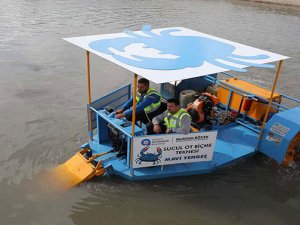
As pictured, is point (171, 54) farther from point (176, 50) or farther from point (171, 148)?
point (171, 148)

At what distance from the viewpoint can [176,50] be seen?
6.30 metres

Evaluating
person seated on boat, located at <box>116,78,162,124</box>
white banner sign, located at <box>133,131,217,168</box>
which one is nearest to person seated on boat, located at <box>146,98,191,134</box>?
white banner sign, located at <box>133,131,217,168</box>

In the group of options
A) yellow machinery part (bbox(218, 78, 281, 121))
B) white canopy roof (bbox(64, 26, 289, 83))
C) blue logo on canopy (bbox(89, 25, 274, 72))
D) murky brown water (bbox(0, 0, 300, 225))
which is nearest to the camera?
white canopy roof (bbox(64, 26, 289, 83))

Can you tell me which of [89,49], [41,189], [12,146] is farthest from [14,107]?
[89,49]

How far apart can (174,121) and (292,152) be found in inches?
125

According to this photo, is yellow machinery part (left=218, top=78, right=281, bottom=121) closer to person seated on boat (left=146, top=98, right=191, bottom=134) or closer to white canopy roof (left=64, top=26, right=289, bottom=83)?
white canopy roof (left=64, top=26, right=289, bottom=83)

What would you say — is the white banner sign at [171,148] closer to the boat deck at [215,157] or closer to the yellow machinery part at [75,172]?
the boat deck at [215,157]

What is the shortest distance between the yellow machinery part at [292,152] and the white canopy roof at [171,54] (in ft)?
6.45

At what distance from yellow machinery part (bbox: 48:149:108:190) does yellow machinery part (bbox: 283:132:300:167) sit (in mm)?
4257

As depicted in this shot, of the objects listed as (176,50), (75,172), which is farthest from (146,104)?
(75,172)

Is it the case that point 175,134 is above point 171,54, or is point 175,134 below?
below

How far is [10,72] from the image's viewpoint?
12.6 meters

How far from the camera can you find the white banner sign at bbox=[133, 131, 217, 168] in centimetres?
577

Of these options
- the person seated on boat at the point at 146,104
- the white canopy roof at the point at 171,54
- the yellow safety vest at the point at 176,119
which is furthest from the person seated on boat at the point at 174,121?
the white canopy roof at the point at 171,54
